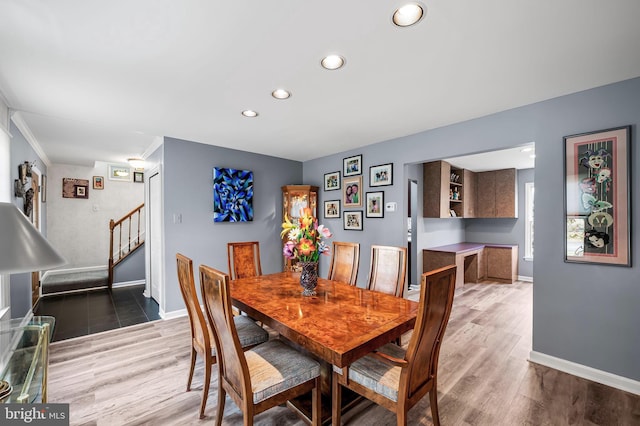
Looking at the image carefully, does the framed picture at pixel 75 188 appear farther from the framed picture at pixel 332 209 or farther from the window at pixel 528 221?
the window at pixel 528 221

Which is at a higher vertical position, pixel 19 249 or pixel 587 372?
pixel 19 249

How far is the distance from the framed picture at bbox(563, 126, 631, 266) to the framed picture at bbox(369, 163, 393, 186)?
189 centimetres

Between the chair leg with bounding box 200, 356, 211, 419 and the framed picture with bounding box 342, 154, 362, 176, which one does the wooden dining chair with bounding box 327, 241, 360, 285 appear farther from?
the framed picture with bounding box 342, 154, 362, 176

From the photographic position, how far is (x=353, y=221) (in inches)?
178

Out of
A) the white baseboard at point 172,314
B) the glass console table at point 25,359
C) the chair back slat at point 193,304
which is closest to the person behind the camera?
the glass console table at point 25,359

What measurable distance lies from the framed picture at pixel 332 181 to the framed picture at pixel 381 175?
69 centimetres

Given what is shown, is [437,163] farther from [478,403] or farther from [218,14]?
[218,14]

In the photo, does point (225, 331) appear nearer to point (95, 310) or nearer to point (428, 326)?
point (428, 326)

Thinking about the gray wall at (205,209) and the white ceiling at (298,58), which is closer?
the white ceiling at (298,58)

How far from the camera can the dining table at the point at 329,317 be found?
141cm

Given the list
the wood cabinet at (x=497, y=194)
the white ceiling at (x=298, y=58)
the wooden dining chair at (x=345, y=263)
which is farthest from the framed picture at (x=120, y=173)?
the wood cabinet at (x=497, y=194)

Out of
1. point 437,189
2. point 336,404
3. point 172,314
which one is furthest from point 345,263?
point 437,189

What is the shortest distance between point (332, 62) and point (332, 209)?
10.1ft

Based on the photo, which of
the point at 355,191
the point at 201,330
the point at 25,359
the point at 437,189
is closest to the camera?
the point at 25,359
